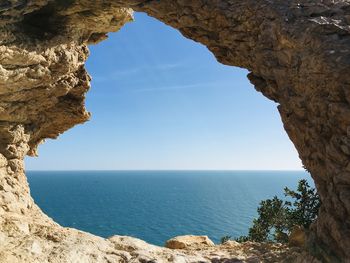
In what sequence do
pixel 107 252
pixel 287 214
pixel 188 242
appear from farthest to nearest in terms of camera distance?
pixel 287 214
pixel 188 242
pixel 107 252

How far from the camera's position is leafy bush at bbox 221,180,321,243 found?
26141mm

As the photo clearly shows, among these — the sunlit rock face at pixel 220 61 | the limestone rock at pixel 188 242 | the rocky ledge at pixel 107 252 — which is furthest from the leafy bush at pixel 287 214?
the sunlit rock face at pixel 220 61

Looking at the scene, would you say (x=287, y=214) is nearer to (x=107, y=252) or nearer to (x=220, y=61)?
(x=220, y=61)

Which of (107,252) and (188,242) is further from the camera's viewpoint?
(188,242)

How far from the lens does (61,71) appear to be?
27125 millimetres

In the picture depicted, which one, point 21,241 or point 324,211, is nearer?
point 324,211

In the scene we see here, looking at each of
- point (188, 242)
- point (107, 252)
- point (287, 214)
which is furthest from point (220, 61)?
point (287, 214)

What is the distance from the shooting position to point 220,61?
22.6 meters

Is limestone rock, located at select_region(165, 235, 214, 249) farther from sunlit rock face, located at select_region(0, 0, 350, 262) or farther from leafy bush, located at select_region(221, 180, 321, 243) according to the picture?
sunlit rock face, located at select_region(0, 0, 350, 262)

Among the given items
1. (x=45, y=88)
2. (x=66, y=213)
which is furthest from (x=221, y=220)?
(x=45, y=88)

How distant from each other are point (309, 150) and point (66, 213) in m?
163

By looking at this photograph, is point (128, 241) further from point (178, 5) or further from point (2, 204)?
point (178, 5)

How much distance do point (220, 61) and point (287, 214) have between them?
15.3m

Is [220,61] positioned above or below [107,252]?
above
